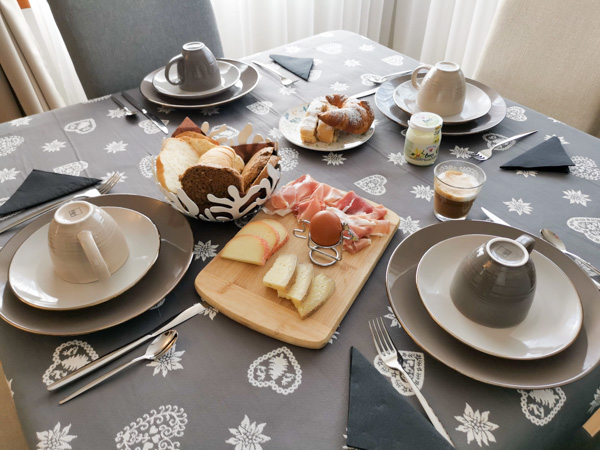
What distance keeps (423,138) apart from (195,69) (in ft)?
2.16

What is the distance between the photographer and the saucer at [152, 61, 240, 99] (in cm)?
123

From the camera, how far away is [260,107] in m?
1.25

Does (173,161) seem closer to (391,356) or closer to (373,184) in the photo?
(373,184)

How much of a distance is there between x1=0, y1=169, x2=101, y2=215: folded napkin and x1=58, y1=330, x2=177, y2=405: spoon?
47cm

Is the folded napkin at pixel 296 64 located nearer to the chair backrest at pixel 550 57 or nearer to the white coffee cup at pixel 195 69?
the white coffee cup at pixel 195 69

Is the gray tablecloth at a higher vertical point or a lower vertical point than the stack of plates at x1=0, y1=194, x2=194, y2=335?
lower

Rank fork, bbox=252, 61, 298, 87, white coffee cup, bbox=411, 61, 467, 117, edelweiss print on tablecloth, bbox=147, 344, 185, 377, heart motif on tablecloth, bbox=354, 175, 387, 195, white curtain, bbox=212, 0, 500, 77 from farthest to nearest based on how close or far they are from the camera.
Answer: white curtain, bbox=212, 0, 500, 77, fork, bbox=252, 61, 298, 87, white coffee cup, bbox=411, 61, 467, 117, heart motif on tablecloth, bbox=354, 175, 387, 195, edelweiss print on tablecloth, bbox=147, 344, 185, 377

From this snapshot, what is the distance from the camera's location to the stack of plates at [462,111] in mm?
1095

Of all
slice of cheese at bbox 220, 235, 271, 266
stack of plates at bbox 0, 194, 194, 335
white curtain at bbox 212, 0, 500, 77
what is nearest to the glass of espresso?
slice of cheese at bbox 220, 235, 271, 266

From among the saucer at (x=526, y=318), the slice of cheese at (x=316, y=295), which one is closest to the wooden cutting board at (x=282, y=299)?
the slice of cheese at (x=316, y=295)

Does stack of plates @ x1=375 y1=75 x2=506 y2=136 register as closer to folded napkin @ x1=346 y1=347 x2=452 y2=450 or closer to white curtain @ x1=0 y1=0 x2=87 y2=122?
folded napkin @ x1=346 y1=347 x2=452 y2=450

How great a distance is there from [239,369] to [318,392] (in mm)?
118

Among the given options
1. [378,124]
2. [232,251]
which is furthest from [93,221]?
[378,124]

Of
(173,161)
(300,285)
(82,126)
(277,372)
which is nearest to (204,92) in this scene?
(82,126)
